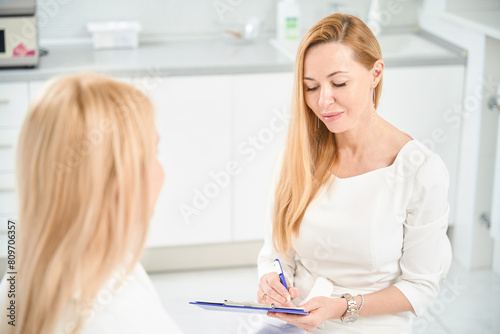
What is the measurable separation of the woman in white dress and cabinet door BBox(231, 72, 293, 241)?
1.04 metres

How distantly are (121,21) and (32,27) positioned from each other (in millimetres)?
555

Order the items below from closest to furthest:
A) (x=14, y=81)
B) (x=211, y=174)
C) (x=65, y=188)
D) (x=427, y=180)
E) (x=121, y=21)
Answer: (x=65, y=188), (x=427, y=180), (x=14, y=81), (x=211, y=174), (x=121, y=21)

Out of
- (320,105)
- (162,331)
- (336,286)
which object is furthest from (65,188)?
(336,286)

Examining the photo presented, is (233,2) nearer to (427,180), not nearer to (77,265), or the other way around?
(427,180)

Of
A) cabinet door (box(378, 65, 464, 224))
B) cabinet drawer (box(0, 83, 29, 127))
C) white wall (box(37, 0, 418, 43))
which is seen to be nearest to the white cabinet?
cabinet drawer (box(0, 83, 29, 127))

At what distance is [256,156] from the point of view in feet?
9.24

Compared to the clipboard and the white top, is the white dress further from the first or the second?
the white top

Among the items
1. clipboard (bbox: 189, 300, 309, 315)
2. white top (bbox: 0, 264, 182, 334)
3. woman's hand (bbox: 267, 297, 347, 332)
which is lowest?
woman's hand (bbox: 267, 297, 347, 332)

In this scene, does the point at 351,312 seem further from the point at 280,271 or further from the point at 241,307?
the point at 241,307

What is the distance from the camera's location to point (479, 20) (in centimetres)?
275

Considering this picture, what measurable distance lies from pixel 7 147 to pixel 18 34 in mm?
450

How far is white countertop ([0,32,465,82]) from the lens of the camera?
8.71 ft

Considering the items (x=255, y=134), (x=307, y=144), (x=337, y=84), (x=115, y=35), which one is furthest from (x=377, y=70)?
(x=115, y=35)

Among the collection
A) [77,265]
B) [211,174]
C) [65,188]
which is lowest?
[211,174]
